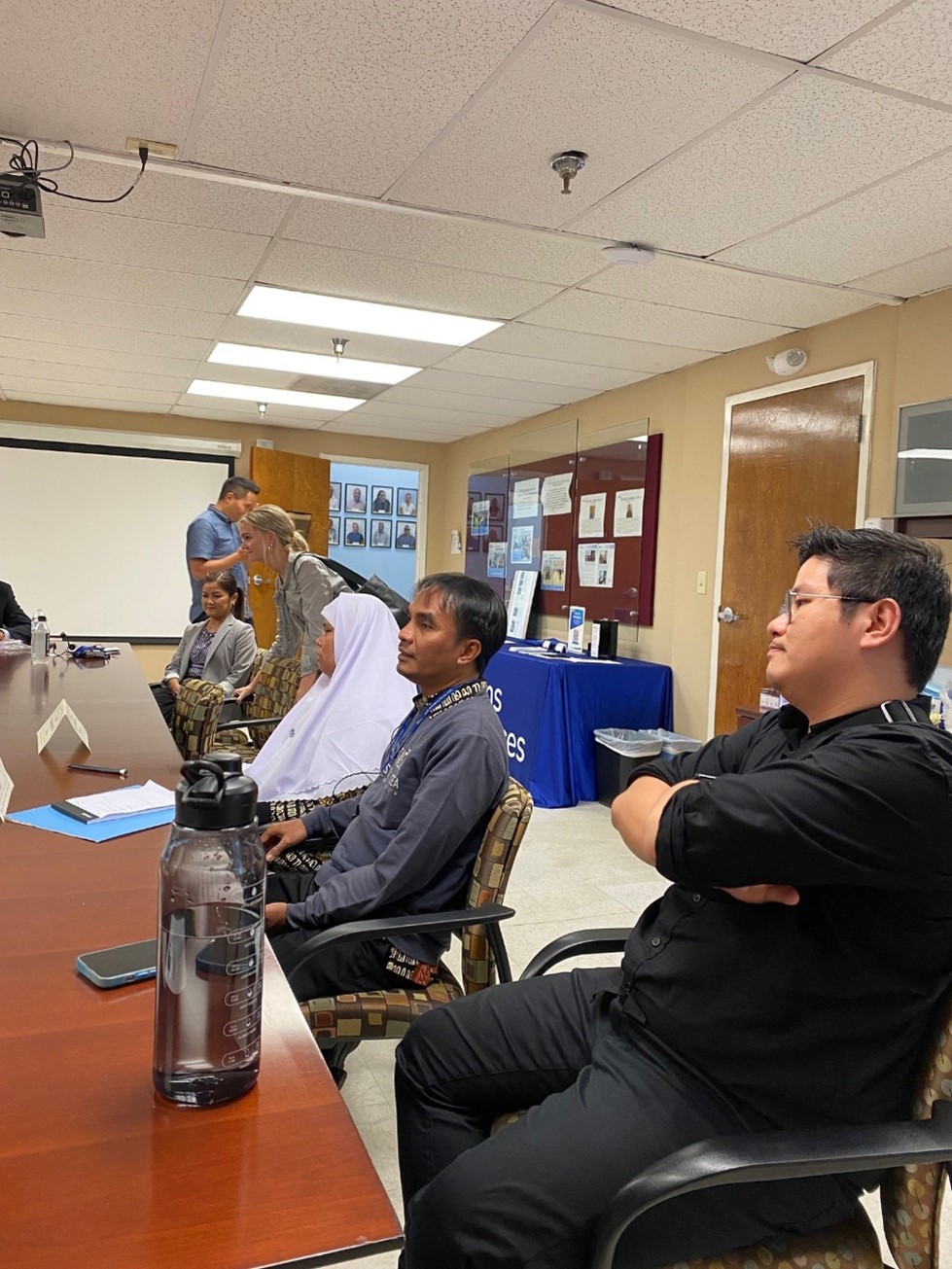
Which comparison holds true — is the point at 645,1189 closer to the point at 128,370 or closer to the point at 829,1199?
the point at 829,1199

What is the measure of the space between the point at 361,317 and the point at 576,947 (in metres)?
3.62

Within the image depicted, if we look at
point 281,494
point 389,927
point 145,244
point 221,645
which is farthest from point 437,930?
point 281,494

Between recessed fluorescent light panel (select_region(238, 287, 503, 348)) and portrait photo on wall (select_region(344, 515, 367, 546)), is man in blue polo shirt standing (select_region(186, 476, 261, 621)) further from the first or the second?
portrait photo on wall (select_region(344, 515, 367, 546))

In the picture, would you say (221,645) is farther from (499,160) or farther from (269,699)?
(499,160)

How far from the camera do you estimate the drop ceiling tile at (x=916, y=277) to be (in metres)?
3.24

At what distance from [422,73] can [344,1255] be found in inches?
94.8

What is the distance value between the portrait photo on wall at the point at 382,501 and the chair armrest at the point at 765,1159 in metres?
9.46

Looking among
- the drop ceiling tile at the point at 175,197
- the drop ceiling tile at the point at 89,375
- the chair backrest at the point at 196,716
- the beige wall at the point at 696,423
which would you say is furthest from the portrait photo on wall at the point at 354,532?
the drop ceiling tile at the point at 175,197

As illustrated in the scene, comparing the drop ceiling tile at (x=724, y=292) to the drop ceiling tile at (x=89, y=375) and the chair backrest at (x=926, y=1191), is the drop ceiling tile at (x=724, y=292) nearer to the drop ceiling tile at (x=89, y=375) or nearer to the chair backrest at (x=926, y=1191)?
the chair backrest at (x=926, y=1191)

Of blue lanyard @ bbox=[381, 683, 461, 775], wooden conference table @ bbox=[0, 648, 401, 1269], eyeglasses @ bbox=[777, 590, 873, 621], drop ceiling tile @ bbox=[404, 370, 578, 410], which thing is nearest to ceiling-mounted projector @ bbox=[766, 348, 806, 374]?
drop ceiling tile @ bbox=[404, 370, 578, 410]

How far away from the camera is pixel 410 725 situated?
6.58ft

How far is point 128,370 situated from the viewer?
578 centimetres

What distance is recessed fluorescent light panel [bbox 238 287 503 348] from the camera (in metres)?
4.10

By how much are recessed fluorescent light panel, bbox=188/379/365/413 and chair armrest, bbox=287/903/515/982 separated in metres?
5.26
